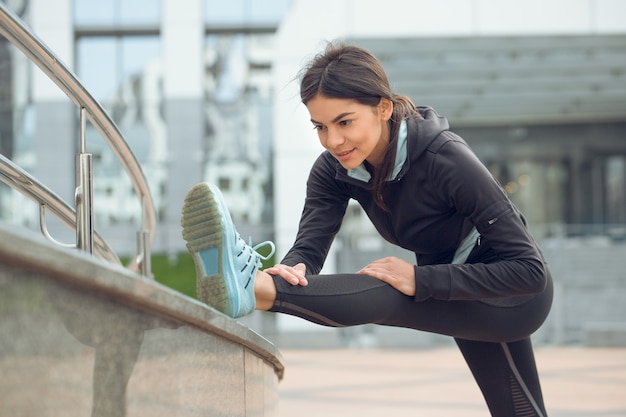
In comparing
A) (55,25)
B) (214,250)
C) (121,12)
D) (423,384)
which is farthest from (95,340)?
(121,12)

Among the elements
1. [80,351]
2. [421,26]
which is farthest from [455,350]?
[80,351]

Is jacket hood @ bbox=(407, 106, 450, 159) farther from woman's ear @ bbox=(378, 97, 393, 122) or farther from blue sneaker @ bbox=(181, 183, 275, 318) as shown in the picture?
blue sneaker @ bbox=(181, 183, 275, 318)

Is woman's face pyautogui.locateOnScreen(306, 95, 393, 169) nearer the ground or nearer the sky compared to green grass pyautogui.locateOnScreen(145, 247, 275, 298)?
nearer the sky

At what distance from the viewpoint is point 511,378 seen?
302cm

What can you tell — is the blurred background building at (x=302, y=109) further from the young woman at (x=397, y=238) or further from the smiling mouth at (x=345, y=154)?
the smiling mouth at (x=345, y=154)

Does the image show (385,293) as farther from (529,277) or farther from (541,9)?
(541,9)

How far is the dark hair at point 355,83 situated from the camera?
2.66 m

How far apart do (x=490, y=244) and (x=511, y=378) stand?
0.59 meters

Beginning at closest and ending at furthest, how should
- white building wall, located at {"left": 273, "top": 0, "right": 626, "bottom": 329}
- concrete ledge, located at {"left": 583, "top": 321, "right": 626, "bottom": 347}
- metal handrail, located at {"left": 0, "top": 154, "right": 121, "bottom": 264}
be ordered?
metal handrail, located at {"left": 0, "top": 154, "right": 121, "bottom": 264}, concrete ledge, located at {"left": 583, "top": 321, "right": 626, "bottom": 347}, white building wall, located at {"left": 273, "top": 0, "right": 626, "bottom": 329}

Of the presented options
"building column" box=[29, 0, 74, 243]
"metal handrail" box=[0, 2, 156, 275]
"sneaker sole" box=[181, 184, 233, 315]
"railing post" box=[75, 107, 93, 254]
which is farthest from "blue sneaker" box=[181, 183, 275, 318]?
"building column" box=[29, 0, 74, 243]

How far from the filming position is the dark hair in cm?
266

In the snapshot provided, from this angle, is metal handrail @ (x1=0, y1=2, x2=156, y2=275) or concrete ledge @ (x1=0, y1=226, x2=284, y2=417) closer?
concrete ledge @ (x1=0, y1=226, x2=284, y2=417)

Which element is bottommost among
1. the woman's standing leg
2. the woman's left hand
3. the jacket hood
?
the woman's standing leg

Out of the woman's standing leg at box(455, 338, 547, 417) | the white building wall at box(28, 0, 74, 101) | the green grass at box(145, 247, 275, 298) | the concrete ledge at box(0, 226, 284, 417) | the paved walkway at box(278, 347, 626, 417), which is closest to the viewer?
the concrete ledge at box(0, 226, 284, 417)
